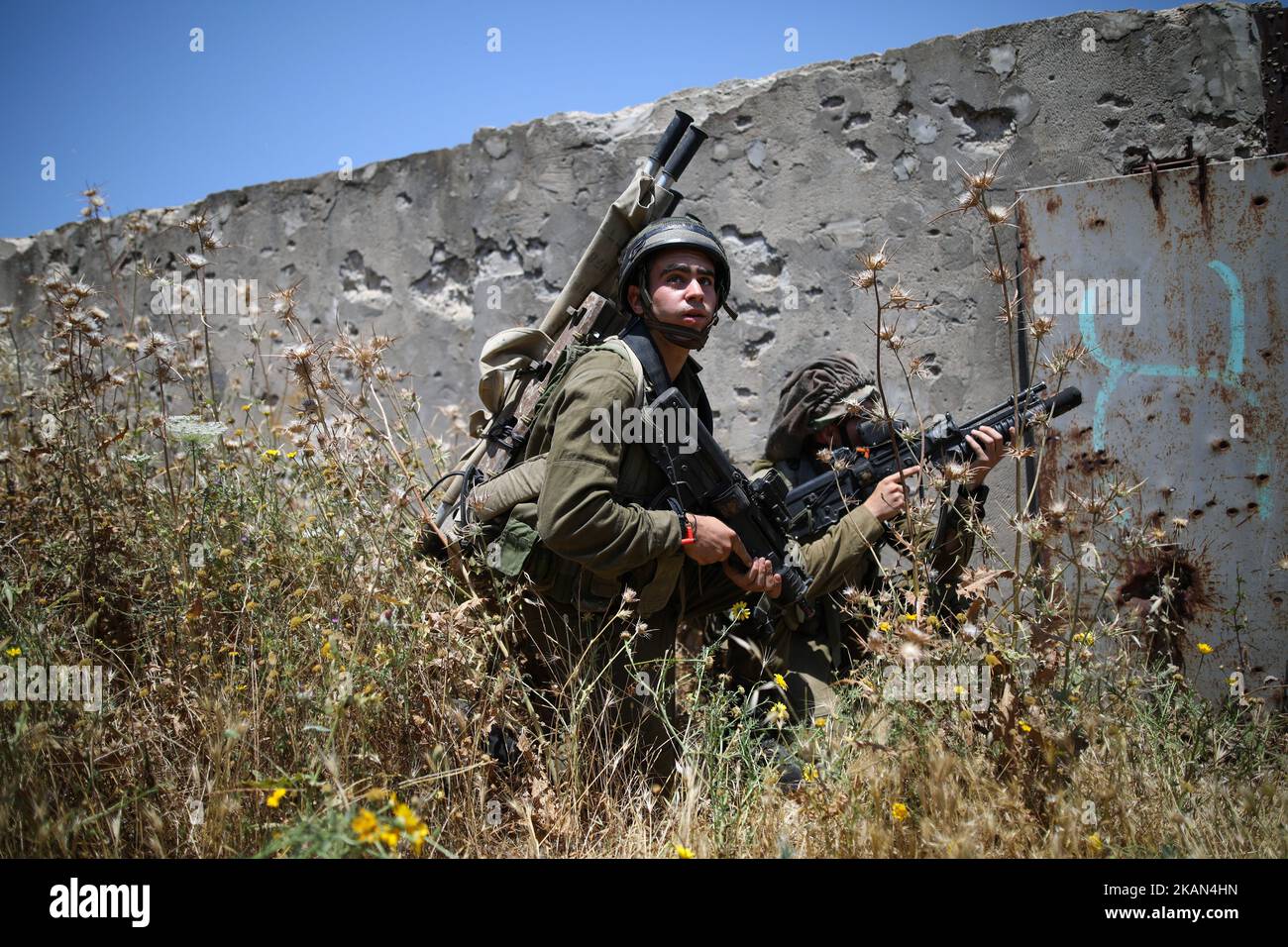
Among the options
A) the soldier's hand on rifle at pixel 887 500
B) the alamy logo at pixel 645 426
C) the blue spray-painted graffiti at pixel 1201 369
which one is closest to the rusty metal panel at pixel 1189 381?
the blue spray-painted graffiti at pixel 1201 369

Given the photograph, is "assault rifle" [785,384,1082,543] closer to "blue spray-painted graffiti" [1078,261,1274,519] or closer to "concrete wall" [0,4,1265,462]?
"blue spray-painted graffiti" [1078,261,1274,519]

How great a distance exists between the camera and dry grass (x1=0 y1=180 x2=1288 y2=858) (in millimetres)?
1818

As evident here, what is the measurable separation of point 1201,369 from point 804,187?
1757mm

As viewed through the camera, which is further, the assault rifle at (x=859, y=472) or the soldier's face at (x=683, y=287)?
the assault rifle at (x=859, y=472)

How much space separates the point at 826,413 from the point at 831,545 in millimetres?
609

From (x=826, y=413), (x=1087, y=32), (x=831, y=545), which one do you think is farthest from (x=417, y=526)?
(x=1087, y=32)

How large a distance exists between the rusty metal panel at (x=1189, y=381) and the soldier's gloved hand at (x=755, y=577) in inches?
49.6

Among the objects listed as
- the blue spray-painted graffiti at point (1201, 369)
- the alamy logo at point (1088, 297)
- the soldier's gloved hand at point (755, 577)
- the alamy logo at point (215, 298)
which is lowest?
the soldier's gloved hand at point (755, 577)

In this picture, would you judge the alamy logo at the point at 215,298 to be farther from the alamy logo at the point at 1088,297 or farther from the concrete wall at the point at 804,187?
the alamy logo at the point at 1088,297

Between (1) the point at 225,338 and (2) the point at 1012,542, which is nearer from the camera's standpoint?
(2) the point at 1012,542

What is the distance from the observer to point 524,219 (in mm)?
4402

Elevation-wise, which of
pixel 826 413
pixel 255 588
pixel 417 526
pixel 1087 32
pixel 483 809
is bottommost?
pixel 483 809

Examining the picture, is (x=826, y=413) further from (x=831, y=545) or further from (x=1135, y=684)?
(x=1135, y=684)
